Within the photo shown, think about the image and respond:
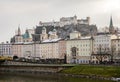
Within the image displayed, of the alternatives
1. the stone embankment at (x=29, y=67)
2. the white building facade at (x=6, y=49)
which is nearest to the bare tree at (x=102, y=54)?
Result: the stone embankment at (x=29, y=67)

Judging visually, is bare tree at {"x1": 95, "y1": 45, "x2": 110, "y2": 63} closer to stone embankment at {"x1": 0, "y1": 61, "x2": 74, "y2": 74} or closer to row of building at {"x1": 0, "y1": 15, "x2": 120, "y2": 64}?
row of building at {"x1": 0, "y1": 15, "x2": 120, "y2": 64}

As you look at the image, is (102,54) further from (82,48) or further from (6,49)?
(6,49)

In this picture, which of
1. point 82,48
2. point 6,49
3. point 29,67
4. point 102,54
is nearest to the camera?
point 29,67

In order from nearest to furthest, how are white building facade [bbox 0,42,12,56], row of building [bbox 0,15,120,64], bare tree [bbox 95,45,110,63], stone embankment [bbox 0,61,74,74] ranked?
1. stone embankment [bbox 0,61,74,74]
2. bare tree [bbox 95,45,110,63]
3. row of building [bbox 0,15,120,64]
4. white building facade [bbox 0,42,12,56]

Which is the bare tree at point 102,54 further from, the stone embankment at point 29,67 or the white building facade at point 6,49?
the white building facade at point 6,49

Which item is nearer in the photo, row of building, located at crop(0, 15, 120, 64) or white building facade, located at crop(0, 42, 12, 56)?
row of building, located at crop(0, 15, 120, 64)

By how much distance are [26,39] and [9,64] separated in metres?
77.8

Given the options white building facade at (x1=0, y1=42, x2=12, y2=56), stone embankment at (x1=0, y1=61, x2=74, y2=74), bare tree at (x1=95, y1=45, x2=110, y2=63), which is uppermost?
white building facade at (x1=0, y1=42, x2=12, y2=56)

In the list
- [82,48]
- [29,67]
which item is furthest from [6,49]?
[29,67]

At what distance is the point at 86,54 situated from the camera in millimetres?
131500

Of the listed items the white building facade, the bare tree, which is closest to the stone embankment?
the bare tree

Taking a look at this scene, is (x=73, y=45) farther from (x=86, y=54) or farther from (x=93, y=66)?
(x=93, y=66)

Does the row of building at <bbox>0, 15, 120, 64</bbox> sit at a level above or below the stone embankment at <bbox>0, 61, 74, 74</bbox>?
above

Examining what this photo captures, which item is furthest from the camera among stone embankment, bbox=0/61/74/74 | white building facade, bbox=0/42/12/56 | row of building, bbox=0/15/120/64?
white building facade, bbox=0/42/12/56
